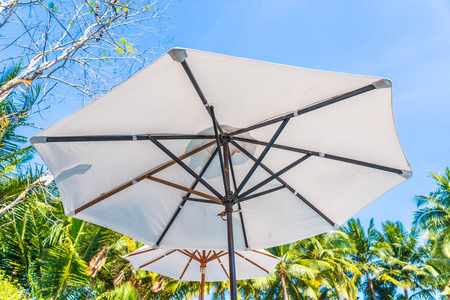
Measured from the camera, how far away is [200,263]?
609cm

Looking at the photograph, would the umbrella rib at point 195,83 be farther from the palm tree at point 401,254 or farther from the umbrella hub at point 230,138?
the palm tree at point 401,254

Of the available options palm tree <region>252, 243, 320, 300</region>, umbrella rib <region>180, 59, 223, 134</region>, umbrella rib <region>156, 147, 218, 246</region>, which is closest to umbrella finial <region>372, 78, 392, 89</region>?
umbrella rib <region>180, 59, 223, 134</region>

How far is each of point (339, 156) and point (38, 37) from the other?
470 cm

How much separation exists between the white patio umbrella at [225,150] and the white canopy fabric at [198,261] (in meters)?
1.33

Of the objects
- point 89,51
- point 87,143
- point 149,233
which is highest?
point 89,51

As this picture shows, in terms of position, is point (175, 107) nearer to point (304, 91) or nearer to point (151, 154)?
point (151, 154)

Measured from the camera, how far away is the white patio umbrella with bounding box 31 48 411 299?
2.66m

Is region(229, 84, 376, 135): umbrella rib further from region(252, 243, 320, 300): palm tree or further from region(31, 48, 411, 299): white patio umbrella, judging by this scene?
region(252, 243, 320, 300): palm tree

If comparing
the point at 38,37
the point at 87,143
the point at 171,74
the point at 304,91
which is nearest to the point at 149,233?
the point at 87,143

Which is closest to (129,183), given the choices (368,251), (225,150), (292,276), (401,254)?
(225,150)

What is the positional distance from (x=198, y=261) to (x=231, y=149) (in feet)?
9.93

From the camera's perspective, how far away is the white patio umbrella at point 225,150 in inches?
105

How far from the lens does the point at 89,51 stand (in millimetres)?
5008

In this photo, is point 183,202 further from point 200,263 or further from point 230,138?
point 200,263
